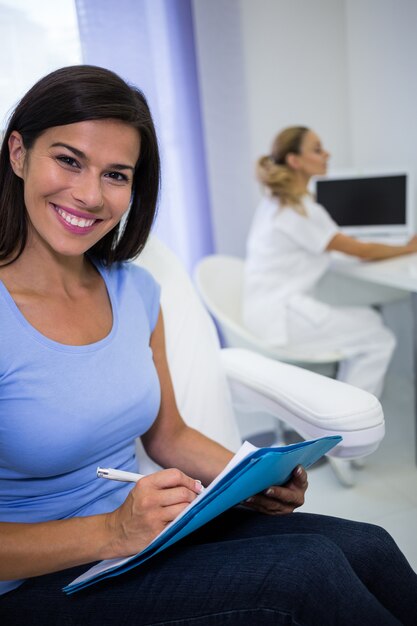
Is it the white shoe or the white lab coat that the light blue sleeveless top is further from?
the white lab coat

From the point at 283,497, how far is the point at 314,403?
20 centimetres

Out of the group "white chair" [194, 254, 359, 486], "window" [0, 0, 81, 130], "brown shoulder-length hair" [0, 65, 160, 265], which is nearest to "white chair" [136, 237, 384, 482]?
"brown shoulder-length hair" [0, 65, 160, 265]

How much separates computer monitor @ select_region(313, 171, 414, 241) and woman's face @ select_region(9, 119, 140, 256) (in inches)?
70.8

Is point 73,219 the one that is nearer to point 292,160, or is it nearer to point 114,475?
point 114,475

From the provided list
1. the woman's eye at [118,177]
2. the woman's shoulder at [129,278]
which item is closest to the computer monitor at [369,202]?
the woman's shoulder at [129,278]

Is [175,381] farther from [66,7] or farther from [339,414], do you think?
[66,7]

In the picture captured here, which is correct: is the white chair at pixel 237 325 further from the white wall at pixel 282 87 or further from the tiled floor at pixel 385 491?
the white wall at pixel 282 87

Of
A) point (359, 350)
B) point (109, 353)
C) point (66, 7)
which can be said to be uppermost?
point (66, 7)

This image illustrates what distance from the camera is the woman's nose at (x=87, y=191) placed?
882mm

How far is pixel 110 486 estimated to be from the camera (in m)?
0.94

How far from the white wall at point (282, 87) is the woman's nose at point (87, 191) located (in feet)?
6.57

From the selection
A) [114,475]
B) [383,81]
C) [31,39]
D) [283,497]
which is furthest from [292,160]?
[114,475]

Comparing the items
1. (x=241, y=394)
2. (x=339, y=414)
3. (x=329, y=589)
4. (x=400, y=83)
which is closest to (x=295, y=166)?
(x=400, y=83)

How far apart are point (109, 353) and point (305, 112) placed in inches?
90.2
